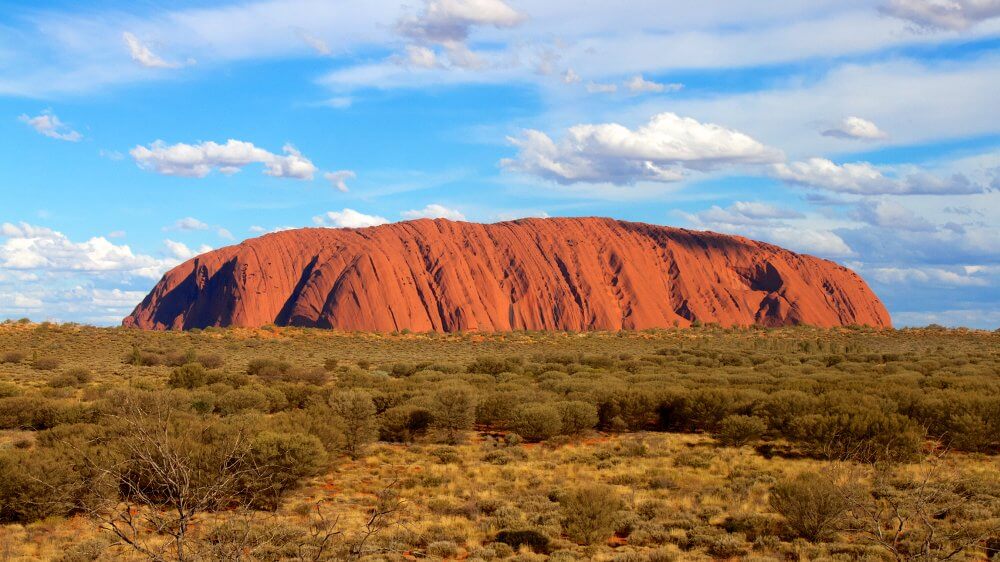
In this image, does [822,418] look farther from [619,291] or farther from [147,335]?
[619,291]

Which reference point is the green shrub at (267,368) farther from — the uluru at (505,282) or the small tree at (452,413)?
the uluru at (505,282)

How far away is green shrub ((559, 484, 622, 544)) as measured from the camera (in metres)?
13.2

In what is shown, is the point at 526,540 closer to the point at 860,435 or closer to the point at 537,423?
the point at 537,423

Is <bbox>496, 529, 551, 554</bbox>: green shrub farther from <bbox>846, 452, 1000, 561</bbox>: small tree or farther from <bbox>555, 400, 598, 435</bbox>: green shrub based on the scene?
<bbox>555, 400, 598, 435</bbox>: green shrub

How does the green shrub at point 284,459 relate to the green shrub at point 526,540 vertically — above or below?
above

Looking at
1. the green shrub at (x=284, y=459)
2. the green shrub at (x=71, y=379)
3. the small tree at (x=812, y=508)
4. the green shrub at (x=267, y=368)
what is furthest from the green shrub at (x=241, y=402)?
the small tree at (x=812, y=508)

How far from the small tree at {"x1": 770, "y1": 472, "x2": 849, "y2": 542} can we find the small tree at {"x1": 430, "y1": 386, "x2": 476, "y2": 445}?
11.6 m

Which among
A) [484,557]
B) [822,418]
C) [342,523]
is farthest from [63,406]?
[822,418]

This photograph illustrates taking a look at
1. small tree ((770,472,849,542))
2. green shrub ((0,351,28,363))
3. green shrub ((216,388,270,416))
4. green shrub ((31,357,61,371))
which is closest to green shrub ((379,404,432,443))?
green shrub ((216,388,270,416))

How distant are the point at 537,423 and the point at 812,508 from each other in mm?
10303

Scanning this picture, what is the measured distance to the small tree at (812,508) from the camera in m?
13.0

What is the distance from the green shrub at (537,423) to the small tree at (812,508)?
946cm

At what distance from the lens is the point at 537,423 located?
73.5 ft

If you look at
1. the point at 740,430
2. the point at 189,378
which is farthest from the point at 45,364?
the point at 740,430
